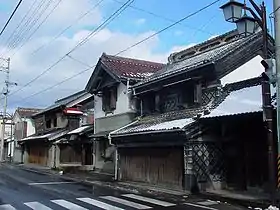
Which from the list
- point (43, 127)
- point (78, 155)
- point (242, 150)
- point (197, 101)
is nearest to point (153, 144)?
point (197, 101)

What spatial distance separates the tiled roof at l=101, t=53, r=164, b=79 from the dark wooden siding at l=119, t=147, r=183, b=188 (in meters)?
5.31

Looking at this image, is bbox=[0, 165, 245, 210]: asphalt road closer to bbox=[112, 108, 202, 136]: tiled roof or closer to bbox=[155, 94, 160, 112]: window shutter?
bbox=[112, 108, 202, 136]: tiled roof

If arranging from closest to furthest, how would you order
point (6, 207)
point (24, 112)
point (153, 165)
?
1. point (6, 207)
2. point (153, 165)
3. point (24, 112)

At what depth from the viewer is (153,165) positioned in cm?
1942

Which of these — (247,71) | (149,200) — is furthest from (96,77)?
(149,200)

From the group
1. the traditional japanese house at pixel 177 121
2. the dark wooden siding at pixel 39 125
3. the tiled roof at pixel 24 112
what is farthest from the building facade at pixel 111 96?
the tiled roof at pixel 24 112

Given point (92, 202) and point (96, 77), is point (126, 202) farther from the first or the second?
point (96, 77)

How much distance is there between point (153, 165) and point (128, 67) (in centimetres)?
951

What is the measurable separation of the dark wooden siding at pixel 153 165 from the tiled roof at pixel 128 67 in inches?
209

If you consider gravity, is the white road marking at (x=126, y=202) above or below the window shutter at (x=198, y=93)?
below

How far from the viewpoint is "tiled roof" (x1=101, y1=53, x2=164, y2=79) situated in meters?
25.2

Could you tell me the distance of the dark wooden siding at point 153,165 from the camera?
57.8 ft

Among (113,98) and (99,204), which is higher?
(113,98)

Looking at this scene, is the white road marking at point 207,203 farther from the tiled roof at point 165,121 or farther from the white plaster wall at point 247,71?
the white plaster wall at point 247,71
